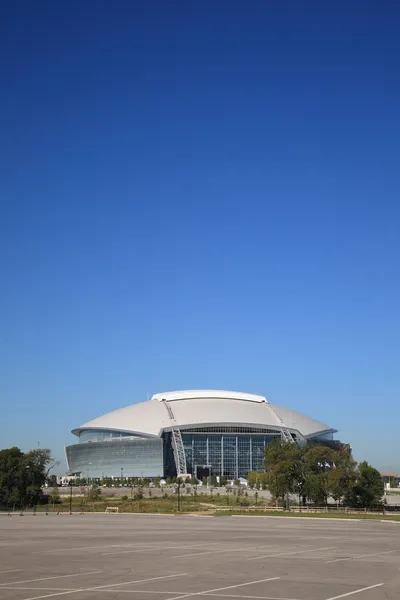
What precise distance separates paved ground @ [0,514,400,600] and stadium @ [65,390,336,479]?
421 ft

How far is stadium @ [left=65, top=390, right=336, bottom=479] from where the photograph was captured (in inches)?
6535

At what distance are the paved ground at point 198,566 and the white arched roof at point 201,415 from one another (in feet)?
426

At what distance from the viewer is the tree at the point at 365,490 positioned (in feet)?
251

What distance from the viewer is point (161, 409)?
176m

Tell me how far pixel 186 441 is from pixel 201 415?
7260mm

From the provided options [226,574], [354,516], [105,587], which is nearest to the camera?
[105,587]

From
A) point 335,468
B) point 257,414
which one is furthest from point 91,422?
point 335,468

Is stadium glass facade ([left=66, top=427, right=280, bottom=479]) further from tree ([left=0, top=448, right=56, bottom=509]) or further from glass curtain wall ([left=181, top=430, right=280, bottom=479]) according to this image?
tree ([left=0, top=448, right=56, bottom=509])

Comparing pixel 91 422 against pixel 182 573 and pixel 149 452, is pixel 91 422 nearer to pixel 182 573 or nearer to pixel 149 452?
pixel 149 452

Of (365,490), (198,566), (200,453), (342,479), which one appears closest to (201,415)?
(200,453)

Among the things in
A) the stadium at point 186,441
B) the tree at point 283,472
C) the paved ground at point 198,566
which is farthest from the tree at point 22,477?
the stadium at point 186,441

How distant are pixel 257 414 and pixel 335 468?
9749 cm

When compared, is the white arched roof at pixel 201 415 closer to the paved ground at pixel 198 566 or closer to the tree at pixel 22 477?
the tree at pixel 22 477

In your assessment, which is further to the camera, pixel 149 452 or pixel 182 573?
pixel 149 452
